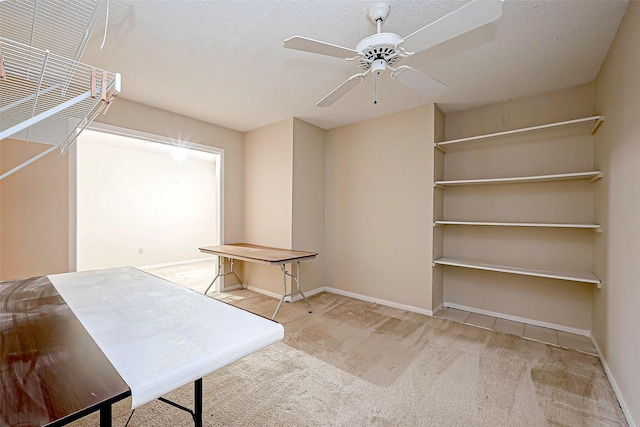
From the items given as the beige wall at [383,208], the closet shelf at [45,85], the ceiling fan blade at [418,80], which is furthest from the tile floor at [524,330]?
the closet shelf at [45,85]

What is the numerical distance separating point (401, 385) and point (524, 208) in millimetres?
2390

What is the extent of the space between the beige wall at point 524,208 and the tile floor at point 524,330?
118 mm

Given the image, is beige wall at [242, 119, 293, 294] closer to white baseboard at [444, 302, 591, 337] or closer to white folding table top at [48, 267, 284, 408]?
white baseboard at [444, 302, 591, 337]

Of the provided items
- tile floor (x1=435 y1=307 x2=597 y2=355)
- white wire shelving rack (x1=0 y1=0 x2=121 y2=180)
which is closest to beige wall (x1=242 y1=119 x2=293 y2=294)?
tile floor (x1=435 y1=307 x2=597 y2=355)

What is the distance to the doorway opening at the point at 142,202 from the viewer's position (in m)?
4.88

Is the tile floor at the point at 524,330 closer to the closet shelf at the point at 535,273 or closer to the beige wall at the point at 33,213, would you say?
the closet shelf at the point at 535,273

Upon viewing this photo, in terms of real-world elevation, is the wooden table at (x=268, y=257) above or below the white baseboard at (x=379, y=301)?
above

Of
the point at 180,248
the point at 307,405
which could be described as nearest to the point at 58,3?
the point at 307,405

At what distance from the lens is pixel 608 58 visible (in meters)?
2.20

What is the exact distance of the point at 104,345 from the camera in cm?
77

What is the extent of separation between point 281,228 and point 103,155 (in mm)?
3949

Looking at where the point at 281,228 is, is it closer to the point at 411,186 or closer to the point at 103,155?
the point at 411,186

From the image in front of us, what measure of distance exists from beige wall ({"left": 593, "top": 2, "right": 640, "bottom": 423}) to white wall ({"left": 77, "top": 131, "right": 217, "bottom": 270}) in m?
4.96

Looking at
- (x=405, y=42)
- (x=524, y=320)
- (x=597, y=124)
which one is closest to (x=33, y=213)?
(x=405, y=42)
